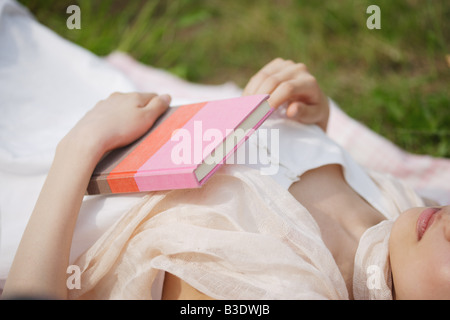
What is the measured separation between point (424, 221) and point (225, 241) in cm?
44

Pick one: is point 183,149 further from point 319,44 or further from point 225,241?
point 319,44

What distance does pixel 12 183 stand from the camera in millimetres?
1217

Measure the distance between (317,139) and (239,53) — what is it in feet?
4.95

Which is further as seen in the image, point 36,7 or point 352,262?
point 36,7

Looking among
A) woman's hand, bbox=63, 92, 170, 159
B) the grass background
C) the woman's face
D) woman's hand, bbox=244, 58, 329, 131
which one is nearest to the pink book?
woman's hand, bbox=63, 92, 170, 159

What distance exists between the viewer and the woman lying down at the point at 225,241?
0.93m

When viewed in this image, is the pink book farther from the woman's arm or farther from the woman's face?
the woman's face

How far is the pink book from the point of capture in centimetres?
89

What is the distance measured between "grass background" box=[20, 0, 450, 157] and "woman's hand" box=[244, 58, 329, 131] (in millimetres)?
686

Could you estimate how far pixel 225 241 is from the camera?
0.94 m

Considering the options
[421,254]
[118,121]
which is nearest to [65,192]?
[118,121]

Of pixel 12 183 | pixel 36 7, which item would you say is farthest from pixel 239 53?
pixel 12 183
